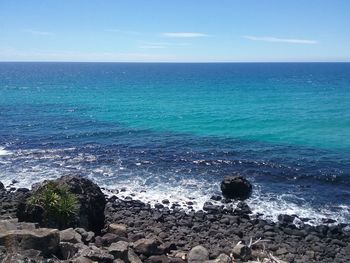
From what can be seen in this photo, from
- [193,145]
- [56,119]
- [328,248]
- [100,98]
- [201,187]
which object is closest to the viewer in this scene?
[328,248]

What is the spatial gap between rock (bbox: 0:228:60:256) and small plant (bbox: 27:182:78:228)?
4.55 meters

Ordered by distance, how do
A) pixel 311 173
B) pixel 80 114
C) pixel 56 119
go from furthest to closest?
pixel 80 114
pixel 56 119
pixel 311 173

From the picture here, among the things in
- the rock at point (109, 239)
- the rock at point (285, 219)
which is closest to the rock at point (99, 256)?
the rock at point (109, 239)

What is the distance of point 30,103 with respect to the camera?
87500 millimetres

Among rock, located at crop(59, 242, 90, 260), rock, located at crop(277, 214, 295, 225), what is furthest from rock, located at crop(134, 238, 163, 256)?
rock, located at crop(277, 214, 295, 225)

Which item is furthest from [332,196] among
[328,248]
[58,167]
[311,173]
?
[58,167]

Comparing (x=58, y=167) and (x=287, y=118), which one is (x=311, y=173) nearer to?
(x=58, y=167)

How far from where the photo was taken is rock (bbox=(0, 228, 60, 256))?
15605 mm

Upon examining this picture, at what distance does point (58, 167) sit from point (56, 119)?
2759 cm

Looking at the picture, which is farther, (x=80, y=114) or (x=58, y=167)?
(x=80, y=114)

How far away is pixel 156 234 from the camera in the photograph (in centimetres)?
2548

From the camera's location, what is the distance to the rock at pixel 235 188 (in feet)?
109

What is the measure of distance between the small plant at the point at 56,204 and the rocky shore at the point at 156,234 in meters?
0.24

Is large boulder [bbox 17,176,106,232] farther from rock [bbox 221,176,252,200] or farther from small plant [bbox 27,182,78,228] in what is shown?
rock [bbox 221,176,252,200]
